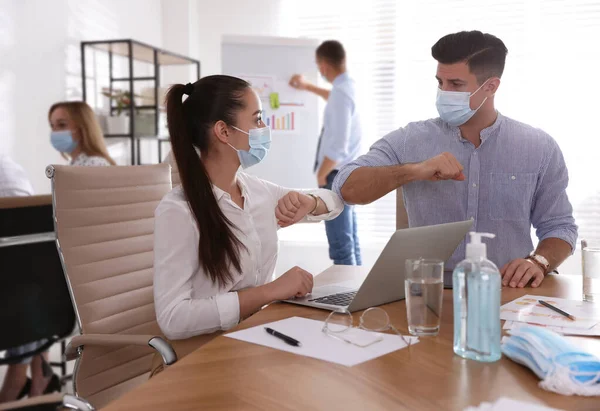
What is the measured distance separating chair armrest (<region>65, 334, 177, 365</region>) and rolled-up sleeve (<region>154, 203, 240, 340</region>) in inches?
1.9

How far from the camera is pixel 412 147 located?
1.92 meters

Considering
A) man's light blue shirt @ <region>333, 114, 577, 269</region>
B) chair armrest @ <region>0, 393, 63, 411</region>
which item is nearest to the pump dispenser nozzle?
chair armrest @ <region>0, 393, 63, 411</region>

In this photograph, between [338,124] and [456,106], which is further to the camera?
[338,124]

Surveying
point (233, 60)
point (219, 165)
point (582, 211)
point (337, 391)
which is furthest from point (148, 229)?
point (582, 211)

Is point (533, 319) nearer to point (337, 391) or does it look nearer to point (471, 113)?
point (337, 391)

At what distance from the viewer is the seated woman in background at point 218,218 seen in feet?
4.23

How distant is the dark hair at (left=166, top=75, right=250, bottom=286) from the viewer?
4.49 ft

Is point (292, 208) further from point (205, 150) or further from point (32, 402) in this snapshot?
point (32, 402)

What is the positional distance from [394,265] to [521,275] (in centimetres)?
44

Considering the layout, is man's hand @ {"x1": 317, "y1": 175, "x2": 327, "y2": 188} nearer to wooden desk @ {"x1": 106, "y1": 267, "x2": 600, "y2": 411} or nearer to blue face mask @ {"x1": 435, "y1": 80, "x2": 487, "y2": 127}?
blue face mask @ {"x1": 435, "y1": 80, "x2": 487, "y2": 127}

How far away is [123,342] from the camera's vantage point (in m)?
1.28

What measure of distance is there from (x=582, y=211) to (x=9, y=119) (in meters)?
3.64

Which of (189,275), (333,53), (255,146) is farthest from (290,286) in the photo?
(333,53)

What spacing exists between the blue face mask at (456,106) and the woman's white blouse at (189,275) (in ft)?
2.35
